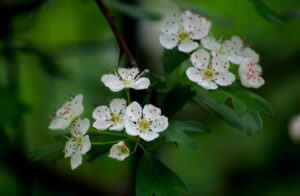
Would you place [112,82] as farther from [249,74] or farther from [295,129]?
[295,129]

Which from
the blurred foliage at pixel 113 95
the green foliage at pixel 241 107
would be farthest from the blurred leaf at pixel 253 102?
the blurred foliage at pixel 113 95

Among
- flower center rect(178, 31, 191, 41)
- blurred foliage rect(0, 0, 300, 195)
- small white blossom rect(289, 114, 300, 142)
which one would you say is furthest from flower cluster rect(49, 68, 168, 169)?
small white blossom rect(289, 114, 300, 142)

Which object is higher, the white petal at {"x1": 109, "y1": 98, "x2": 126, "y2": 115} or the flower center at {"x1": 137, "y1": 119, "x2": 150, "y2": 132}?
the flower center at {"x1": 137, "y1": 119, "x2": 150, "y2": 132}

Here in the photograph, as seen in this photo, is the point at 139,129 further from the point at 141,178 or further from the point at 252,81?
the point at 252,81

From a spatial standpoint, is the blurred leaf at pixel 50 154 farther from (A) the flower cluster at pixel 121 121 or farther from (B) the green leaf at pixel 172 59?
(B) the green leaf at pixel 172 59

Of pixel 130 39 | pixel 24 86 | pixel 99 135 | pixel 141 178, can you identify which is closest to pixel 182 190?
pixel 141 178

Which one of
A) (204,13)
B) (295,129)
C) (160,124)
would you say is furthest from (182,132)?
(295,129)

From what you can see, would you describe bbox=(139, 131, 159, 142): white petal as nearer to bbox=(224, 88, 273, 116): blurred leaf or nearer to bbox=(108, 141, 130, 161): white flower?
bbox=(108, 141, 130, 161): white flower
